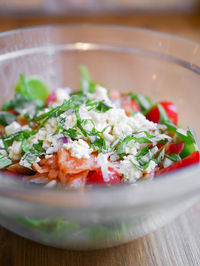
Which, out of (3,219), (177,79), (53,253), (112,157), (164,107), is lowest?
(53,253)

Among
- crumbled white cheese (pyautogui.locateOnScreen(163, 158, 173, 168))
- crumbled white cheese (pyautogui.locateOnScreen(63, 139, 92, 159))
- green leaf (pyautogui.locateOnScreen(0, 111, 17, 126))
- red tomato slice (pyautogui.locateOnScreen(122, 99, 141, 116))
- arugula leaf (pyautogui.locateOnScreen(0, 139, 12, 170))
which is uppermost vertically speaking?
red tomato slice (pyautogui.locateOnScreen(122, 99, 141, 116))

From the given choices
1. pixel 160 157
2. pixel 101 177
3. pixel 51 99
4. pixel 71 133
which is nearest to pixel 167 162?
pixel 160 157

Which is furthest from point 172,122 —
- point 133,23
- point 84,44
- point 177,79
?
point 133,23

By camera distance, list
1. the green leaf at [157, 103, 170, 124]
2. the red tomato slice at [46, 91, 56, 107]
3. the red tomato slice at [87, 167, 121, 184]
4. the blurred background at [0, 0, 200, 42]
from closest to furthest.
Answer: the red tomato slice at [87, 167, 121, 184] < the green leaf at [157, 103, 170, 124] < the red tomato slice at [46, 91, 56, 107] < the blurred background at [0, 0, 200, 42]

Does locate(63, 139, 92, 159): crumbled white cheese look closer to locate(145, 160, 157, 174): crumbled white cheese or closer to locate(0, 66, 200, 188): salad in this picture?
locate(0, 66, 200, 188): salad

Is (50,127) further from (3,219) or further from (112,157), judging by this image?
Result: (3,219)

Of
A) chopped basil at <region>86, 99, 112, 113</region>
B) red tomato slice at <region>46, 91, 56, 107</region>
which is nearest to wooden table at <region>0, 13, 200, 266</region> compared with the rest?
chopped basil at <region>86, 99, 112, 113</region>

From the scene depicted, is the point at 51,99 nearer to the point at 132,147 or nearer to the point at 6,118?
the point at 6,118
